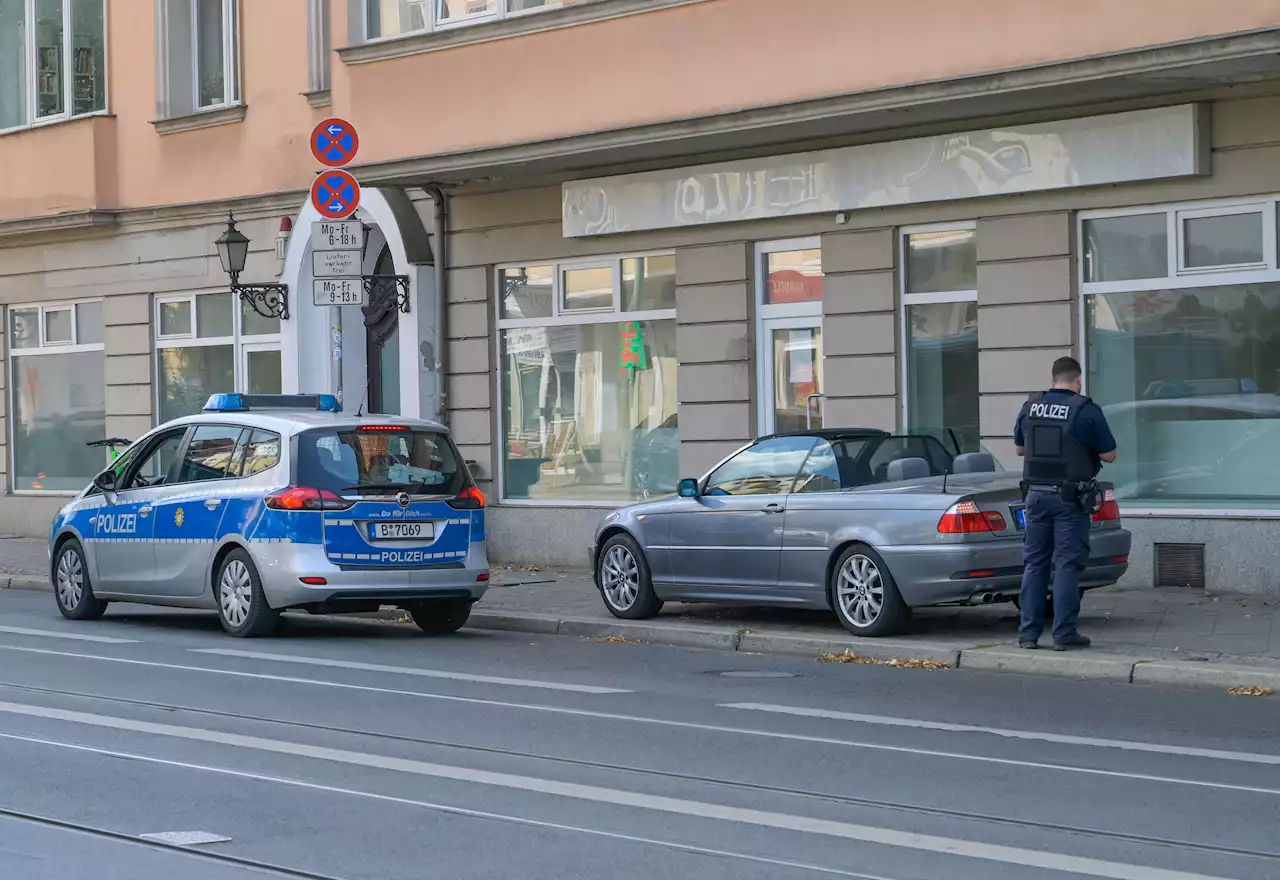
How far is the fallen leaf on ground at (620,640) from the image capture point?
14188 mm

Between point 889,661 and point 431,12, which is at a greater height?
point 431,12

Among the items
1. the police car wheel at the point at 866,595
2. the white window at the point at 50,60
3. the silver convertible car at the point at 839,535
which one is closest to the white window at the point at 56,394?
the white window at the point at 50,60

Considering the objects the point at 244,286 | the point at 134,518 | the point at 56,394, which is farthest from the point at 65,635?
the point at 56,394

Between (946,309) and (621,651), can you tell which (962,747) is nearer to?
(621,651)

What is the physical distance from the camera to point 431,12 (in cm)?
2041

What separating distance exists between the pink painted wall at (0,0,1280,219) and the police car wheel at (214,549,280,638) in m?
6.07

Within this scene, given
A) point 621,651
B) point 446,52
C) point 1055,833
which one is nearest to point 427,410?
point 446,52

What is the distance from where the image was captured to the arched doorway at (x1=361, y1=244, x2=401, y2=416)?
75.8ft

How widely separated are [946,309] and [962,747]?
9173 millimetres

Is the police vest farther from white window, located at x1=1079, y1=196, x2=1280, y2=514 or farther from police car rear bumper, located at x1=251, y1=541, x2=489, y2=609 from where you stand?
police car rear bumper, located at x1=251, y1=541, x2=489, y2=609

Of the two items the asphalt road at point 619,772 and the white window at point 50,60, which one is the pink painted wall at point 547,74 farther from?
the asphalt road at point 619,772

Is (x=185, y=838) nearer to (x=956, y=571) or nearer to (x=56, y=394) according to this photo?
(x=956, y=571)

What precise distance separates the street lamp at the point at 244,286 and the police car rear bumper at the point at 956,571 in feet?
38.9

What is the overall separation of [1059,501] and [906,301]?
18.8 feet
